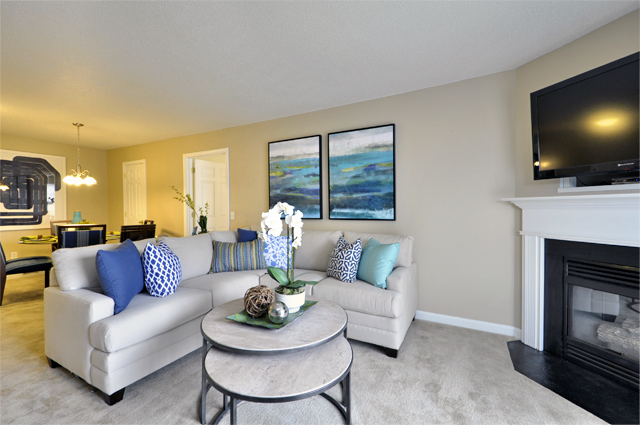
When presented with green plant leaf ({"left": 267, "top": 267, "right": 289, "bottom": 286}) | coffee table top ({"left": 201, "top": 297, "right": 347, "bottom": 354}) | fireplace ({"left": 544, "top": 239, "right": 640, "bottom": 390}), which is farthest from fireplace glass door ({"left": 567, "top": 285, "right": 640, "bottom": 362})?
green plant leaf ({"left": 267, "top": 267, "right": 289, "bottom": 286})

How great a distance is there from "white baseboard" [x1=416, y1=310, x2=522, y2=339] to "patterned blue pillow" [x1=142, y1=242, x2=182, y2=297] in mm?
2447

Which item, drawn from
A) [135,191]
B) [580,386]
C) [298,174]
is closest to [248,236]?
[298,174]

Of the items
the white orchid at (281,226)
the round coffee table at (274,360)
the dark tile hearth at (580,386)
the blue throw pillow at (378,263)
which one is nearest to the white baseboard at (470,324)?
the dark tile hearth at (580,386)

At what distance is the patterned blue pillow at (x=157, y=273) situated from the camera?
7.07ft

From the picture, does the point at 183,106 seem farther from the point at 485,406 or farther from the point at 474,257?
the point at 485,406

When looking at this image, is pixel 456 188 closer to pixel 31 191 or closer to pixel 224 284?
pixel 224 284

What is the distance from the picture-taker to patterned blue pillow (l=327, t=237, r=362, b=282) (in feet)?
8.73

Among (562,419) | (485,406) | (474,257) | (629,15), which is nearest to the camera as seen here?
(562,419)

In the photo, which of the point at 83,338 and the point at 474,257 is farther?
the point at 474,257

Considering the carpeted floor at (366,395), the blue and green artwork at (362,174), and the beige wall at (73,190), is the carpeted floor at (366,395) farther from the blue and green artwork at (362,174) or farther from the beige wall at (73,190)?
the beige wall at (73,190)

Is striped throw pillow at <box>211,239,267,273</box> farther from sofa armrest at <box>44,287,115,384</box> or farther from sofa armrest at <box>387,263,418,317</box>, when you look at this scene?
sofa armrest at <box>387,263,418,317</box>

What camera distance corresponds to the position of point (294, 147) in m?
3.89

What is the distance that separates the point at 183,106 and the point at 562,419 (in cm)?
436

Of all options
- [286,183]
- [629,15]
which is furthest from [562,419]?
[286,183]
